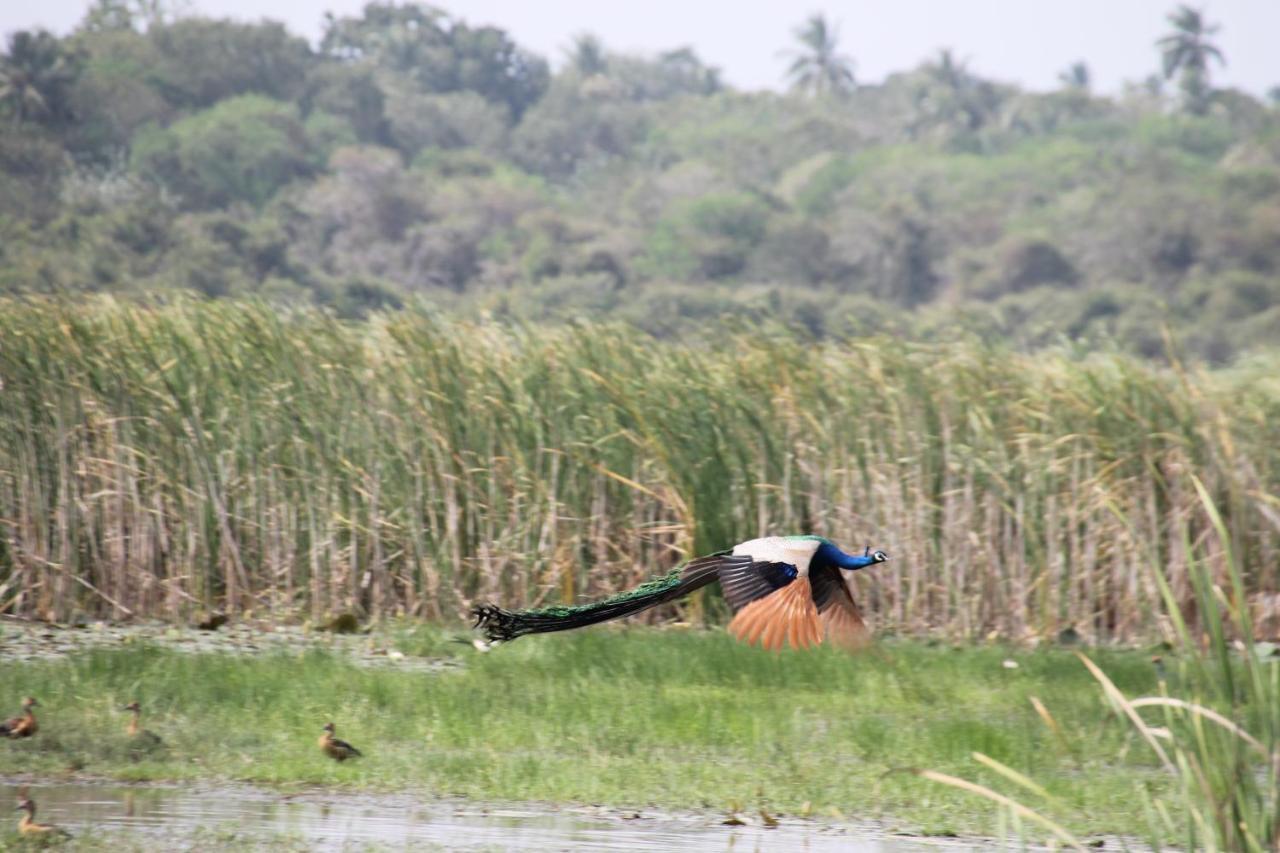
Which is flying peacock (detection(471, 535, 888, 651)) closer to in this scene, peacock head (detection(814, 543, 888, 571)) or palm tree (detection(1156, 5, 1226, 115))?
peacock head (detection(814, 543, 888, 571))

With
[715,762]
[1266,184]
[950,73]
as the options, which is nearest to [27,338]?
[715,762]

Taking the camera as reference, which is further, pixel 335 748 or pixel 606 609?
pixel 335 748

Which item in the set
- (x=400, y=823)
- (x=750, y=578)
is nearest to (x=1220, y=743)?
(x=750, y=578)

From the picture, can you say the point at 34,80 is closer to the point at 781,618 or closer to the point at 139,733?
the point at 139,733

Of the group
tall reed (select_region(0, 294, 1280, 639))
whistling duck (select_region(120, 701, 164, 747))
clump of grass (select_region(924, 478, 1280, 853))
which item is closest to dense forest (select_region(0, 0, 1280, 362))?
tall reed (select_region(0, 294, 1280, 639))

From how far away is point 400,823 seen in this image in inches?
247

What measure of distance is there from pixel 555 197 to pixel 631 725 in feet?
165

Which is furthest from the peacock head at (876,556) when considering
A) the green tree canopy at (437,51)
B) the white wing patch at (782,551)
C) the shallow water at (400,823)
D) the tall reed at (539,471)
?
the green tree canopy at (437,51)

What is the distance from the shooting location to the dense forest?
43.3 m

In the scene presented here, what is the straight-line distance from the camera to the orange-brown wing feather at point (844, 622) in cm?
585

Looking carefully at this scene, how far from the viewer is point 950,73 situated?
77.2 meters

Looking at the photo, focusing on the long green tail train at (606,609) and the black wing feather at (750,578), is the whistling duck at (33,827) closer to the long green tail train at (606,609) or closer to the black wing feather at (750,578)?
the long green tail train at (606,609)

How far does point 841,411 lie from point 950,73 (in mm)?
69130

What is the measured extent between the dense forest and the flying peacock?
3166cm
